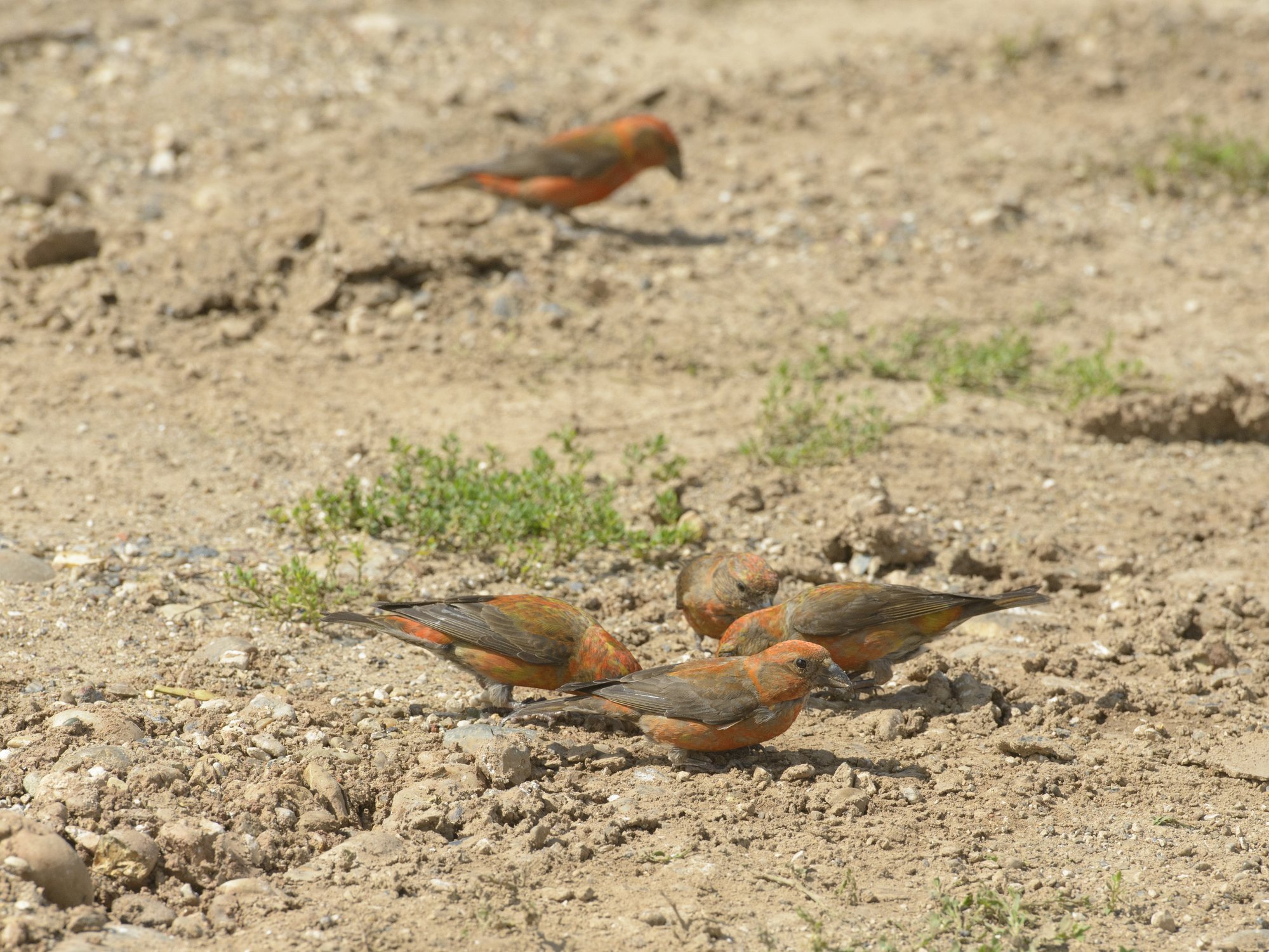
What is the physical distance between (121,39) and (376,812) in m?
9.61

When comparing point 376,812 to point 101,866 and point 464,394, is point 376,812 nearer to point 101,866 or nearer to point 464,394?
point 101,866

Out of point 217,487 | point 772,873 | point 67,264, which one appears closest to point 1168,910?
point 772,873

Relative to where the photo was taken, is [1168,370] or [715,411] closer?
[715,411]

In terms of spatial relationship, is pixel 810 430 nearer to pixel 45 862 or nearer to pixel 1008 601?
pixel 1008 601

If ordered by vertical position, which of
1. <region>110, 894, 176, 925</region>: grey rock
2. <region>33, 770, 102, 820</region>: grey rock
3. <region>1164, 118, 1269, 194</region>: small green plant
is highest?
<region>1164, 118, 1269, 194</region>: small green plant

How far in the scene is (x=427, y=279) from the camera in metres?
8.74

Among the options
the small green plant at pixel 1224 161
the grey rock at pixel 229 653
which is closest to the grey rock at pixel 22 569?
the grey rock at pixel 229 653

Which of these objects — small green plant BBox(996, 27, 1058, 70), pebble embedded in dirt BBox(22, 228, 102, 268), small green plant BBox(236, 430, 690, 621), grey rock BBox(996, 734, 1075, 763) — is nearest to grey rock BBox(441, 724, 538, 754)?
small green plant BBox(236, 430, 690, 621)

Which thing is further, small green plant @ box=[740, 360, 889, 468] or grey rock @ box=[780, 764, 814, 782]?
small green plant @ box=[740, 360, 889, 468]

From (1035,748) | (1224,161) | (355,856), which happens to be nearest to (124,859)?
(355,856)

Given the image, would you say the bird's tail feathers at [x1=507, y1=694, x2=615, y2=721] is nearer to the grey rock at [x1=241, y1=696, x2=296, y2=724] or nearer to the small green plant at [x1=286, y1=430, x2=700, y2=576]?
the grey rock at [x1=241, y1=696, x2=296, y2=724]

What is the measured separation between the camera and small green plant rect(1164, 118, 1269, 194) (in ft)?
35.3

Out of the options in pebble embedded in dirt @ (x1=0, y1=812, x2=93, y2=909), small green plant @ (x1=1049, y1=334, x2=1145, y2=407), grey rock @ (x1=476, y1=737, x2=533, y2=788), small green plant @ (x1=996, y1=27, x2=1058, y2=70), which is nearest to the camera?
pebble embedded in dirt @ (x1=0, y1=812, x2=93, y2=909)

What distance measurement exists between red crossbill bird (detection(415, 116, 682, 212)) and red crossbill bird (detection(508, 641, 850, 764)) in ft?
17.4
